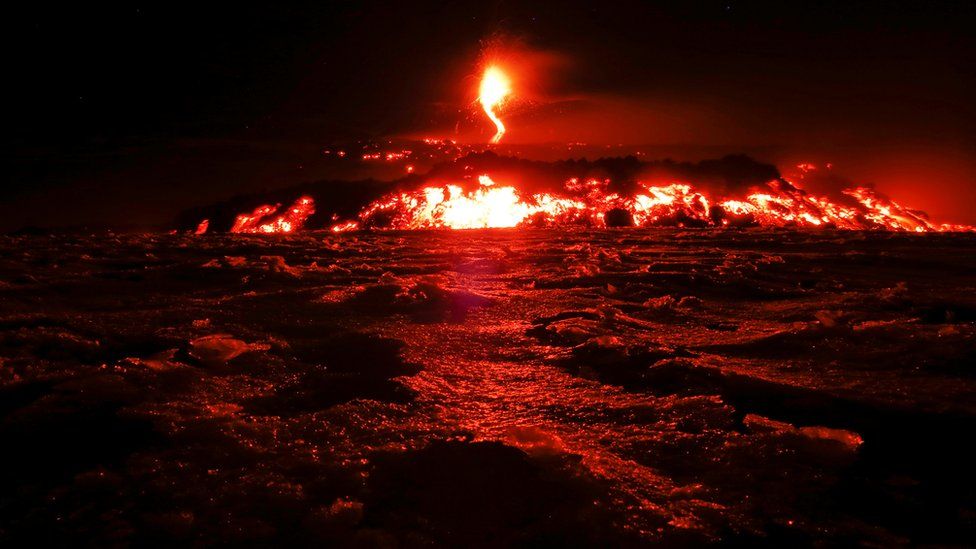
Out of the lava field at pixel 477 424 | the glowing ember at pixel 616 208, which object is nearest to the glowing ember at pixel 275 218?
the glowing ember at pixel 616 208

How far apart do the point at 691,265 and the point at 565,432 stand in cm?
684

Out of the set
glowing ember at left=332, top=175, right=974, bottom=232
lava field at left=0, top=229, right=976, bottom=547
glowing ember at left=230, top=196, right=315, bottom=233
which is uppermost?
glowing ember at left=332, top=175, right=974, bottom=232

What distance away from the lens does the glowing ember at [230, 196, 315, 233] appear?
36188 millimetres

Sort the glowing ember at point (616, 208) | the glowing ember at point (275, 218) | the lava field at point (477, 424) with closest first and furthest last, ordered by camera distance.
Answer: the lava field at point (477, 424) < the glowing ember at point (616, 208) < the glowing ember at point (275, 218)

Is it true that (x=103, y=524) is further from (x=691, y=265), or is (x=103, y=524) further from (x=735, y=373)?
(x=691, y=265)

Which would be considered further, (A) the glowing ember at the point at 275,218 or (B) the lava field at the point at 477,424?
(A) the glowing ember at the point at 275,218

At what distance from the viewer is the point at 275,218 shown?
→ 1480 inches

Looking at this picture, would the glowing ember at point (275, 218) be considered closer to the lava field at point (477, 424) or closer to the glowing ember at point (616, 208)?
the glowing ember at point (616, 208)

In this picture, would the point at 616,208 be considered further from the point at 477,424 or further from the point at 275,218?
the point at 477,424

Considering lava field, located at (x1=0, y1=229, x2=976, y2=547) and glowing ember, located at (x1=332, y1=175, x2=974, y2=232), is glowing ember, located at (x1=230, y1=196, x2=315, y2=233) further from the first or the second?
lava field, located at (x1=0, y1=229, x2=976, y2=547)

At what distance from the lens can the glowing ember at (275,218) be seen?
3619cm

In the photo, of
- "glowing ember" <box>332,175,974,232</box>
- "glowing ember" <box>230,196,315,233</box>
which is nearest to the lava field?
"glowing ember" <box>332,175,974,232</box>

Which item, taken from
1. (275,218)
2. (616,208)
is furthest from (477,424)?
(275,218)

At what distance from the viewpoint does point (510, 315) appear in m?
4.91
